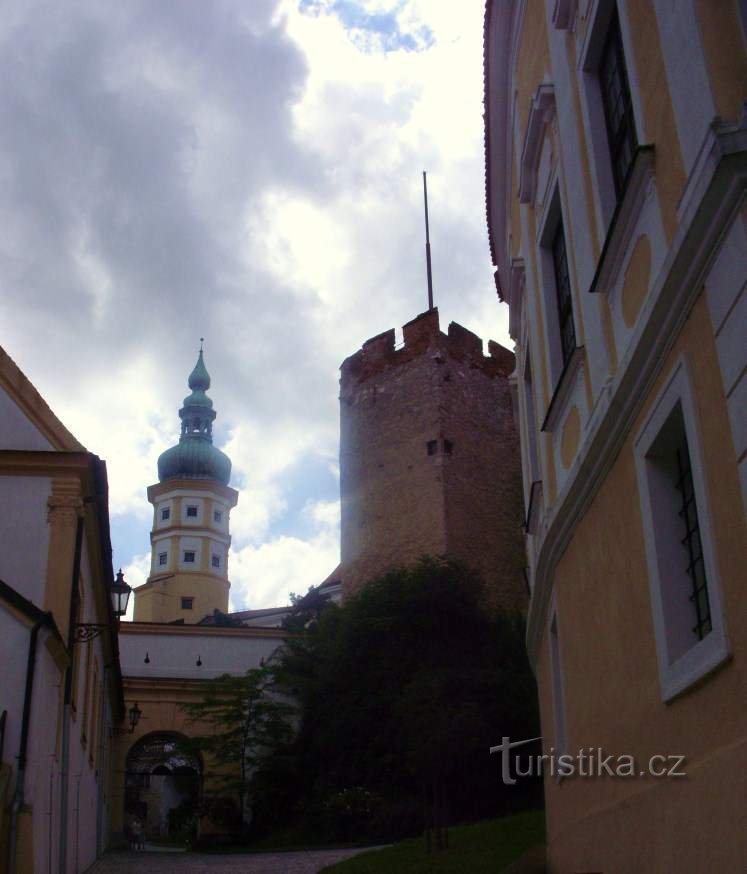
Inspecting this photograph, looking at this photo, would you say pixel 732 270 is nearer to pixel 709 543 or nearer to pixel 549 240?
pixel 709 543

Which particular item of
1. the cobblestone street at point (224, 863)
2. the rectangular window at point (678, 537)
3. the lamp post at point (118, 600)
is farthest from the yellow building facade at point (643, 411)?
the cobblestone street at point (224, 863)

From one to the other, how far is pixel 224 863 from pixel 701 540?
17.1 metres

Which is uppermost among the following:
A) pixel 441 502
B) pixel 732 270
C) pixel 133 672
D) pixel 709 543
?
pixel 441 502

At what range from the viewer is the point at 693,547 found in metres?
5.21

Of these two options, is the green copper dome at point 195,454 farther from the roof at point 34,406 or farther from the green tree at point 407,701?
the roof at point 34,406

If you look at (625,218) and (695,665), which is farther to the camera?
(625,218)

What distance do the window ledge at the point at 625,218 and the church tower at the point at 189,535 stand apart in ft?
201

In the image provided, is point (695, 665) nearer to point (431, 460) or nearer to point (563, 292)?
point (563, 292)

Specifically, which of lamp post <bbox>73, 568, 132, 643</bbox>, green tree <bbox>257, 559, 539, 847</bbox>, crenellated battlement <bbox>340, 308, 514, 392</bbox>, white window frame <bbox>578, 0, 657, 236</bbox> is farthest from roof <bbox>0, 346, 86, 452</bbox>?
crenellated battlement <bbox>340, 308, 514, 392</bbox>

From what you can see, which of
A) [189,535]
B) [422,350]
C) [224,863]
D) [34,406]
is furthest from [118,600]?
[189,535]

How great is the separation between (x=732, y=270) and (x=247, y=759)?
1061 inches

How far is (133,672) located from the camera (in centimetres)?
3472

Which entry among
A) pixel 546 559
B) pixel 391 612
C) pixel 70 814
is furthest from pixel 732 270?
pixel 391 612

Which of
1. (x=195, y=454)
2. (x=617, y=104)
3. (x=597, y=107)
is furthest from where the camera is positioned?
(x=195, y=454)
